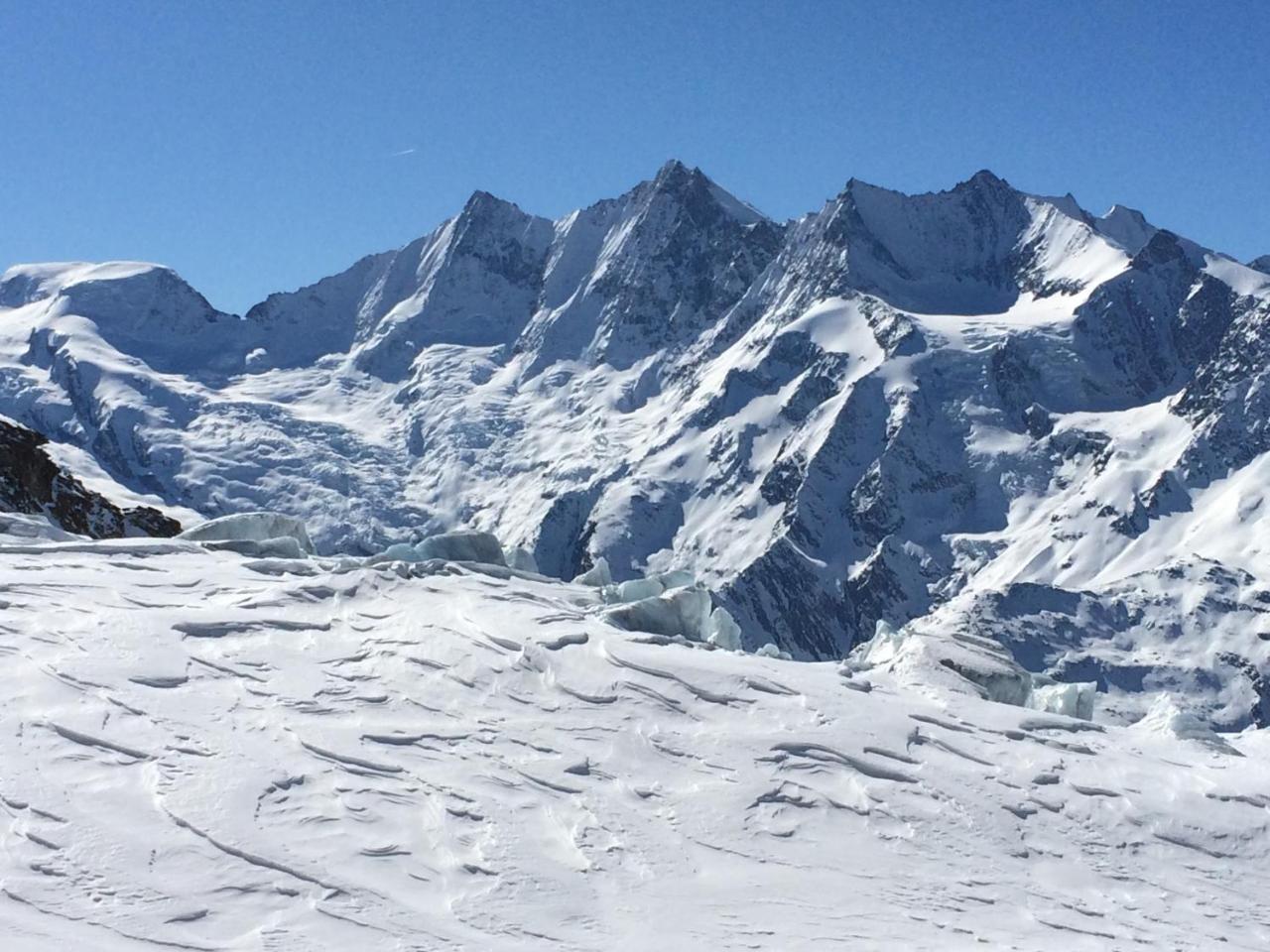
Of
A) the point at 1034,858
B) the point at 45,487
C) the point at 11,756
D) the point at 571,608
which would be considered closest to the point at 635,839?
the point at 1034,858

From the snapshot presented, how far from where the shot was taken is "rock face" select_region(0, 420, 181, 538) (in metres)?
57.6

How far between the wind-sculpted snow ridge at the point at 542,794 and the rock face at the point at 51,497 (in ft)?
62.7

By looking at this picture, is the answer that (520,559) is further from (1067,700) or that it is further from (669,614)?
(1067,700)

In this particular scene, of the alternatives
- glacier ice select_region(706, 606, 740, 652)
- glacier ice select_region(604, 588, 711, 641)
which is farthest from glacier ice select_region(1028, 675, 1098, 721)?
glacier ice select_region(604, 588, 711, 641)

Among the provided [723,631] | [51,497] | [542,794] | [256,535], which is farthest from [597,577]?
[51,497]

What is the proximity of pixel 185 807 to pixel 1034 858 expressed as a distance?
15.2 metres

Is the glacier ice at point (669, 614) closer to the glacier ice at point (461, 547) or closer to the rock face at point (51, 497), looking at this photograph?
the glacier ice at point (461, 547)

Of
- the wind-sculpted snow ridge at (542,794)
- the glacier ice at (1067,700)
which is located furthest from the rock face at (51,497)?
the glacier ice at (1067,700)

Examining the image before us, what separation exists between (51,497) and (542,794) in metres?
38.2

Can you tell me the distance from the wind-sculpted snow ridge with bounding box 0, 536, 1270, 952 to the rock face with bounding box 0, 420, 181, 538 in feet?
62.7

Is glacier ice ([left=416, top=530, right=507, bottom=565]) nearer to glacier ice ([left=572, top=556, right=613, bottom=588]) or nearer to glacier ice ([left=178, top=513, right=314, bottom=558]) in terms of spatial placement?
glacier ice ([left=572, top=556, right=613, bottom=588])

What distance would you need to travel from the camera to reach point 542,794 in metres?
29.2

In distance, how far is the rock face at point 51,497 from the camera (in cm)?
5756

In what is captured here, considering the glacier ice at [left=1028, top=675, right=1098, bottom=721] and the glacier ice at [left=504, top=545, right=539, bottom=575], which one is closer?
the glacier ice at [left=1028, top=675, right=1098, bottom=721]
